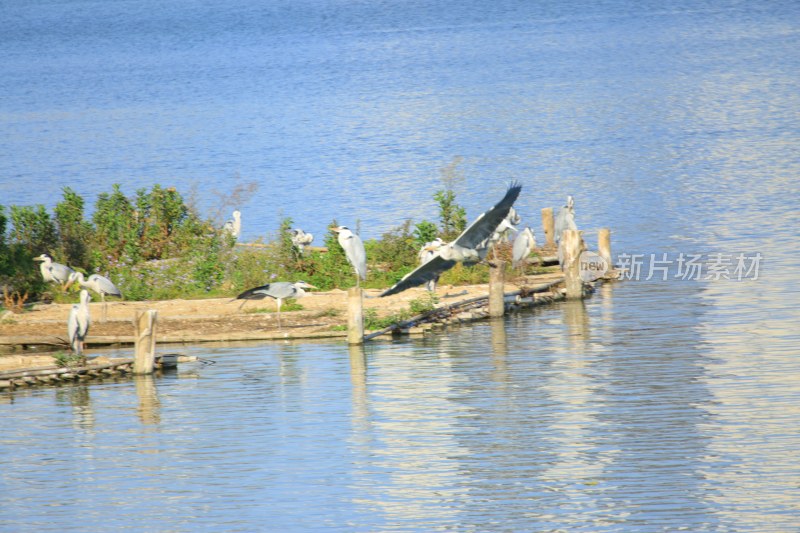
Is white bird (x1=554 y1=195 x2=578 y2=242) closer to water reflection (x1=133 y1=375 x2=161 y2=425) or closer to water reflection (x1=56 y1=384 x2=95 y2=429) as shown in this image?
water reflection (x1=133 y1=375 x2=161 y2=425)

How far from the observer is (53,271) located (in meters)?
21.4

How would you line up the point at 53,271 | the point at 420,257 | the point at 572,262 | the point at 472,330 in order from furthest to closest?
1. the point at 53,271
2. the point at 572,262
3. the point at 420,257
4. the point at 472,330

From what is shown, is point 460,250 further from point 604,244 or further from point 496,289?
point 604,244

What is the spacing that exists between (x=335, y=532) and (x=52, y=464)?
4.10 meters

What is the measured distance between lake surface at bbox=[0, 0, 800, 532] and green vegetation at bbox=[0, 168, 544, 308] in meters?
1.85

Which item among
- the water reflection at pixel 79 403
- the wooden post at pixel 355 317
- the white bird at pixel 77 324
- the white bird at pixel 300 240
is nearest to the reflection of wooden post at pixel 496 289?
the wooden post at pixel 355 317

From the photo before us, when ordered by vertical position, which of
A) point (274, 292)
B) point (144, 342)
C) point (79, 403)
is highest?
point (274, 292)

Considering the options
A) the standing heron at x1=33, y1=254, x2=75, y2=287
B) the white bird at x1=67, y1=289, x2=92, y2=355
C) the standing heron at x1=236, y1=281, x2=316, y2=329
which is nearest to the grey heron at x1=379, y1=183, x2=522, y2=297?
the standing heron at x1=236, y1=281, x2=316, y2=329

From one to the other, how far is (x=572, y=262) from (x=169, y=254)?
331 inches

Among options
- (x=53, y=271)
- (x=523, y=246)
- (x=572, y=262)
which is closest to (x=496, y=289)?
(x=572, y=262)

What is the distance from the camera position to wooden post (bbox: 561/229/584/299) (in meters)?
21.1

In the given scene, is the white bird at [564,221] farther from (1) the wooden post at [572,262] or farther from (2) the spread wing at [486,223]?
(2) the spread wing at [486,223]

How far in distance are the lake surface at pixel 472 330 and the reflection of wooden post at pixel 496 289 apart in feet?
2.22

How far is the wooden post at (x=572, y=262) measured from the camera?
2114cm
